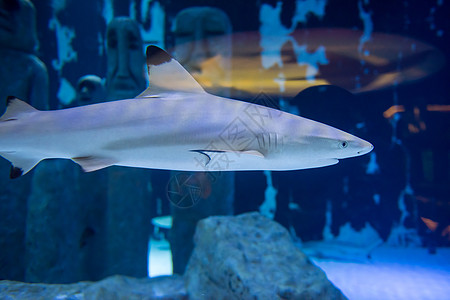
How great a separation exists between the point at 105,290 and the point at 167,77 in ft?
6.80

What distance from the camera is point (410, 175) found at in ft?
14.1

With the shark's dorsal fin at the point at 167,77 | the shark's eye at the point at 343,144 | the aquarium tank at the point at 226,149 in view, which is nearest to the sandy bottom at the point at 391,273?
the aquarium tank at the point at 226,149

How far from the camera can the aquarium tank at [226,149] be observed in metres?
1.10

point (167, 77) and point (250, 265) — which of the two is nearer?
point (167, 77)

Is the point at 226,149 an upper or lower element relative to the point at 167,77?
lower

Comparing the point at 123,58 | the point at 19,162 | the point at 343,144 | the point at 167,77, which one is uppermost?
the point at 123,58

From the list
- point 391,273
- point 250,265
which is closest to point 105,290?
point 250,265

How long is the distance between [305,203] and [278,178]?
75 cm

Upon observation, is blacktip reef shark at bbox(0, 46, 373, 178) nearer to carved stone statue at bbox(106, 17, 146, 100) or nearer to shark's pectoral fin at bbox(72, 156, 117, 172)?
shark's pectoral fin at bbox(72, 156, 117, 172)

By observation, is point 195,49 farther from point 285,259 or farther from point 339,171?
point 339,171

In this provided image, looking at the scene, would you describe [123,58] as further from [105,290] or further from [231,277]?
[231,277]

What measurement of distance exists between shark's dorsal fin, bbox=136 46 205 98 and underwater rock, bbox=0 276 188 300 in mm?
1950

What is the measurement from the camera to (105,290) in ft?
7.54

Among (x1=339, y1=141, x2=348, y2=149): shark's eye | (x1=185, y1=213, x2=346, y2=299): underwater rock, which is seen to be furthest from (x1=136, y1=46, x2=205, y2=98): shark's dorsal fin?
(x1=185, y1=213, x2=346, y2=299): underwater rock
